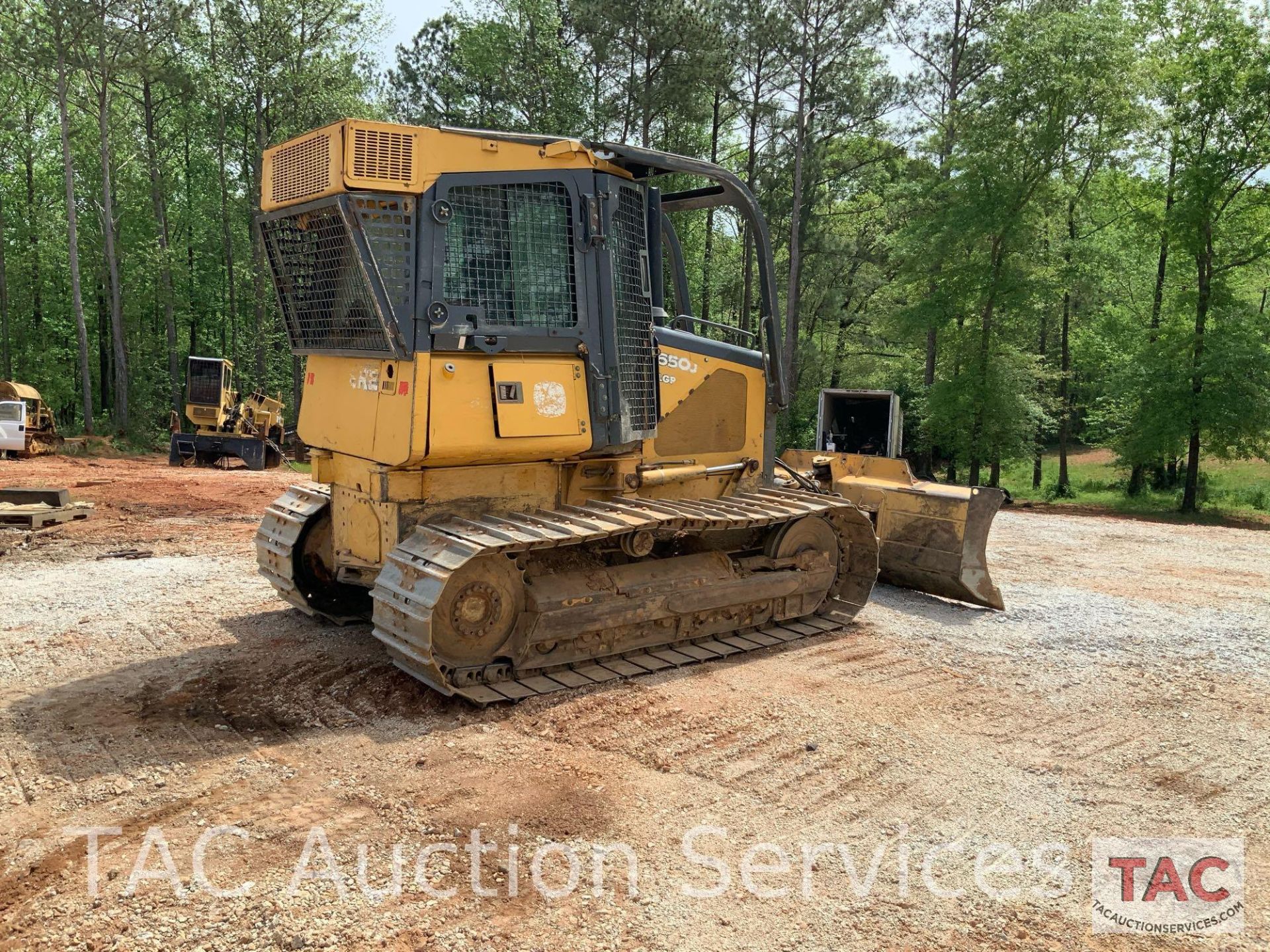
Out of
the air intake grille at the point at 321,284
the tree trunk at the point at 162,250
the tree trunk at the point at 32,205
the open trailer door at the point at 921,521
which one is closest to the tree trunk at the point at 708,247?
the tree trunk at the point at 162,250

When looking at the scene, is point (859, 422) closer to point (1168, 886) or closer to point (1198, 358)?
point (1198, 358)

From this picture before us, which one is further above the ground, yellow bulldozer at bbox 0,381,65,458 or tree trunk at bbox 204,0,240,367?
tree trunk at bbox 204,0,240,367

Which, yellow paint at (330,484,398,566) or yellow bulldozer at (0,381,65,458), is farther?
yellow bulldozer at (0,381,65,458)

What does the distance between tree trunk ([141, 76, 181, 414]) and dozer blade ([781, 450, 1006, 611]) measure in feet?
91.1

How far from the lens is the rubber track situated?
17.7 feet

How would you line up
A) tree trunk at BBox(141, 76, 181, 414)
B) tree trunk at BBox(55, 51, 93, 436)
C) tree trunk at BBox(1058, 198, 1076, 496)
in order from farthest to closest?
tree trunk at BBox(141, 76, 181, 414) < tree trunk at BBox(55, 51, 93, 436) < tree trunk at BBox(1058, 198, 1076, 496)

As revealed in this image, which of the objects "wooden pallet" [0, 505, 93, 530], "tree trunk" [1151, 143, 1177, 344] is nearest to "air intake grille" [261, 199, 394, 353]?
"wooden pallet" [0, 505, 93, 530]

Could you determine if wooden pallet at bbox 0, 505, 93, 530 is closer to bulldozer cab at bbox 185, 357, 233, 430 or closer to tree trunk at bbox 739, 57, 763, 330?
bulldozer cab at bbox 185, 357, 233, 430

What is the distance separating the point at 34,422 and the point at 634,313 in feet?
71.7

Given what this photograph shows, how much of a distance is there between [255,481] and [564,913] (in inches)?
607

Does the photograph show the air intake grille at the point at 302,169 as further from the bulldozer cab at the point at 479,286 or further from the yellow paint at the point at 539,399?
the yellow paint at the point at 539,399

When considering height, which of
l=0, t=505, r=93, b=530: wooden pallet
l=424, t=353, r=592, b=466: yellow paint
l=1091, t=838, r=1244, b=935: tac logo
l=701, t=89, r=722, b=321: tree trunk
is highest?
l=701, t=89, r=722, b=321: tree trunk

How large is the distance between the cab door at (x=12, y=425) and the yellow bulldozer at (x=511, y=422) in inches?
660

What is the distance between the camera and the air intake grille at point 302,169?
5527 mm
